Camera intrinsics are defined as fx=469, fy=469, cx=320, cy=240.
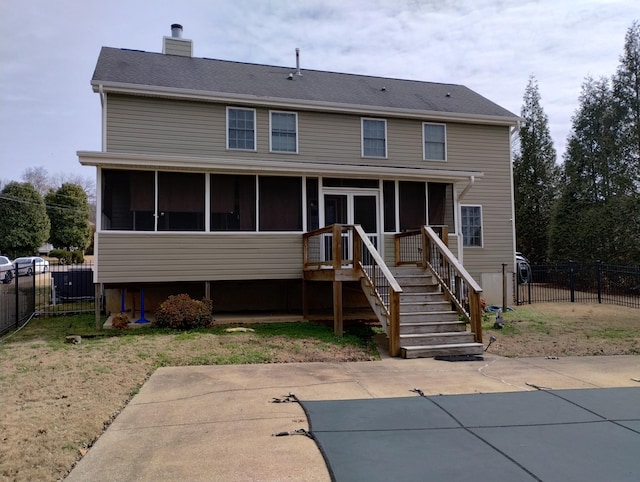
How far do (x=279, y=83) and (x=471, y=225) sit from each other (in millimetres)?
7349

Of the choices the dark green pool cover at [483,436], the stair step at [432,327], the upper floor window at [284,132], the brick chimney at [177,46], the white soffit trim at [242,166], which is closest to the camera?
the dark green pool cover at [483,436]

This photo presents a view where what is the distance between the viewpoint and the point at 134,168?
9805 mm

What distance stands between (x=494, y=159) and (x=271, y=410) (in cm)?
1259

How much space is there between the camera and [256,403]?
16.6ft

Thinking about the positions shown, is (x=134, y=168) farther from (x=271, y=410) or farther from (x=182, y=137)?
(x=271, y=410)

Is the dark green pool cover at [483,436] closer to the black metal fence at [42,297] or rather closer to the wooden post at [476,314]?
the wooden post at [476,314]

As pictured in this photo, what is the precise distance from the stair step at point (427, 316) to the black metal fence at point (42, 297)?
790cm

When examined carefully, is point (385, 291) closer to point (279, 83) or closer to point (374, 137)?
point (374, 137)

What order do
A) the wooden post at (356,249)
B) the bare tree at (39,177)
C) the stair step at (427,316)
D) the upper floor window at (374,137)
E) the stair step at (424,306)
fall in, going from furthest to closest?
the bare tree at (39,177) → the upper floor window at (374,137) → the wooden post at (356,249) → the stair step at (424,306) → the stair step at (427,316)

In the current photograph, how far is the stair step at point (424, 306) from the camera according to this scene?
8.62 metres

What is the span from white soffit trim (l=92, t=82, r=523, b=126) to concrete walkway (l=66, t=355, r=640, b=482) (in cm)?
787

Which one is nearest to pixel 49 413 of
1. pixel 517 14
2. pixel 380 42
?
pixel 517 14

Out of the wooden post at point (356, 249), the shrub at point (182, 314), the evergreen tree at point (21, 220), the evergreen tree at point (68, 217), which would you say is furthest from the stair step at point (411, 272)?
the evergreen tree at point (68, 217)

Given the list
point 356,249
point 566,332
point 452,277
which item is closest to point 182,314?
point 356,249
